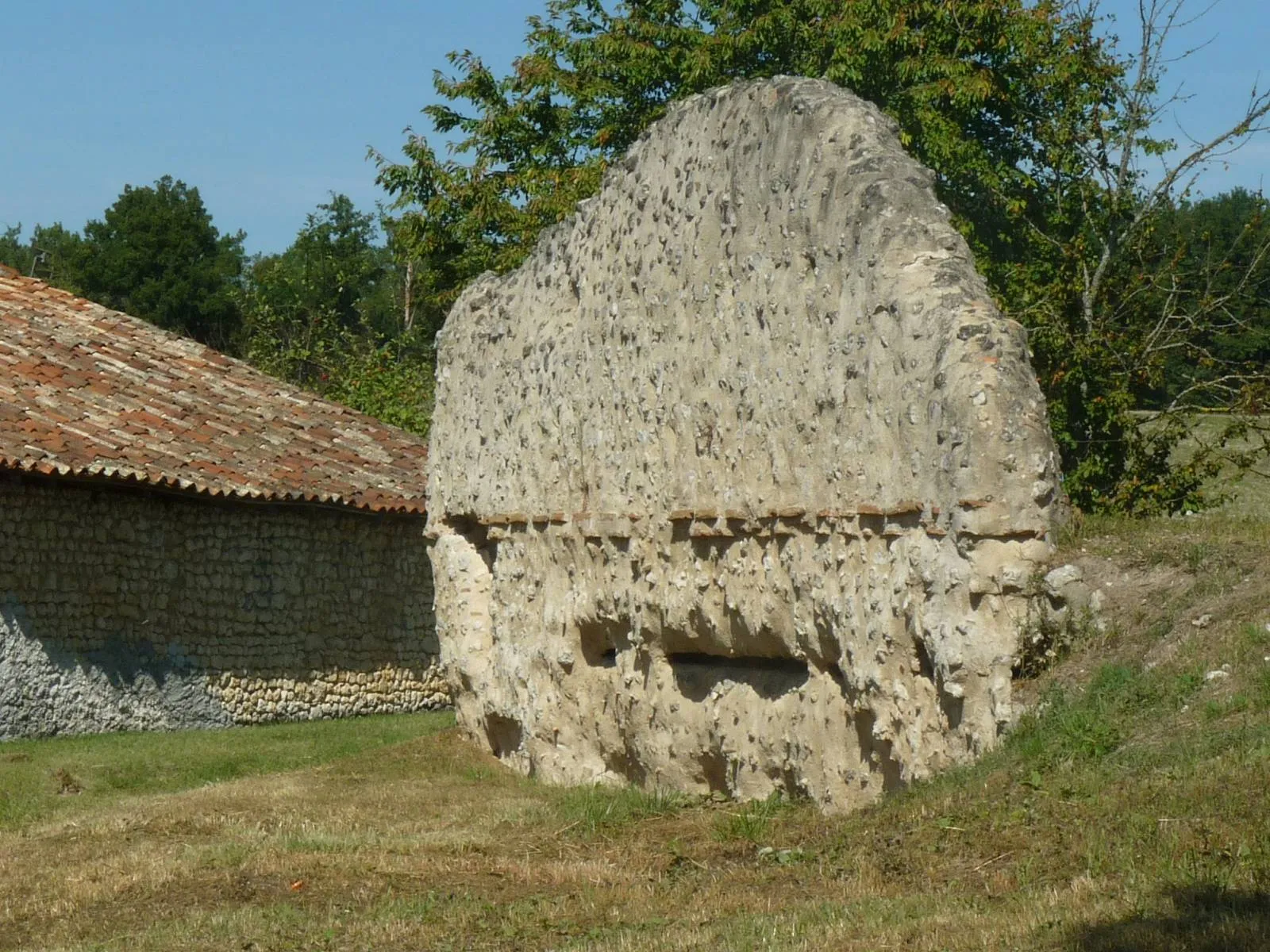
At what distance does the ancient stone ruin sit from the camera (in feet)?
26.2

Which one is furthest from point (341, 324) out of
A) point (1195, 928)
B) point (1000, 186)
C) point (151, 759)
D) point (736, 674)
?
point (1195, 928)

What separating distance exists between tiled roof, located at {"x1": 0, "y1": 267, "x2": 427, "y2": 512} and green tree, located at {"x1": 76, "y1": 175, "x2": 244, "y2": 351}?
2651 cm

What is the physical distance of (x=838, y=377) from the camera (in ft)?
28.6

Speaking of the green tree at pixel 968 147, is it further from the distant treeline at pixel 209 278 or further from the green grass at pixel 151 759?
the distant treeline at pixel 209 278

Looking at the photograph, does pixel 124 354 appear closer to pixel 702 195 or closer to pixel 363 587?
pixel 363 587

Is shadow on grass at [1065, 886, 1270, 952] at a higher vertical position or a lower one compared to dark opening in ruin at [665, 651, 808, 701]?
lower

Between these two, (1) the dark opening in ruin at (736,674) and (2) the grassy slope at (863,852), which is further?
(1) the dark opening in ruin at (736,674)

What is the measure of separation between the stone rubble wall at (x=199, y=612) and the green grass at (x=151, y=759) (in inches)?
19.2

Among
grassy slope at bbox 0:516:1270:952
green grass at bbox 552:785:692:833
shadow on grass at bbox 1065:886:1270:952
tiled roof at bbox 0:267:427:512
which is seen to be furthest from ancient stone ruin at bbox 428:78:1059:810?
tiled roof at bbox 0:267:427:512

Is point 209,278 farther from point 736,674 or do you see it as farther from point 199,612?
point 736,674

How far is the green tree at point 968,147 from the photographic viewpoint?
46.4ft

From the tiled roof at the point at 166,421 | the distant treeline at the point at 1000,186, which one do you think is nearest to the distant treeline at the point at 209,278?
the distant treeline at the point at 1000,186

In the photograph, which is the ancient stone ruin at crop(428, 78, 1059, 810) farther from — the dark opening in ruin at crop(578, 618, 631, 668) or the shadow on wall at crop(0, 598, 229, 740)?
the shadow on wall at crop(0, 598, 229, 740)

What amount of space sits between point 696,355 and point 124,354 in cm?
1076
